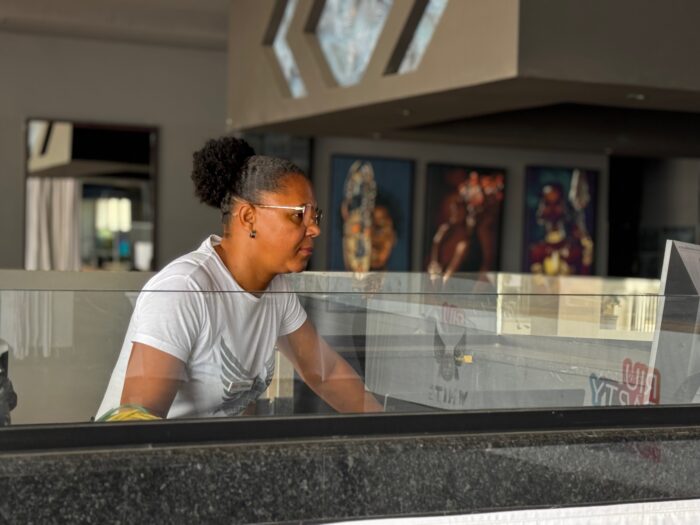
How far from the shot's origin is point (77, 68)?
920cm

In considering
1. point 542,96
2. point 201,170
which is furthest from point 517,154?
point 201,170

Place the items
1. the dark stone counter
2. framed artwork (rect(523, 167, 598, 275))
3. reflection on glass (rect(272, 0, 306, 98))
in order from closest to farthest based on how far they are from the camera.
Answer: the dark stone counter < reflection on glass (rect(272, 0, 306, 98)) < framed artwork (rect(523, 167, 598, 275))

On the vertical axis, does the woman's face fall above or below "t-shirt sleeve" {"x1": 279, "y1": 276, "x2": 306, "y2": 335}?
above

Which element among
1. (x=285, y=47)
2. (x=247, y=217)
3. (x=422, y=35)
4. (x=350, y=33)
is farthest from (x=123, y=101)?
(x=247, y=217)

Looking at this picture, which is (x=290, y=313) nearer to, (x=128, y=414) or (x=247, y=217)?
(x=128, y=414)

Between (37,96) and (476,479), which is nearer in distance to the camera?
(476,479)

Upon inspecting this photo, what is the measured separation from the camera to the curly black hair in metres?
2.28

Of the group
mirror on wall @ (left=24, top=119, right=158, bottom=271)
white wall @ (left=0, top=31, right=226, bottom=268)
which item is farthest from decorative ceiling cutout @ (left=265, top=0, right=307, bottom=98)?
mirror on wall @ (left=24, top=119, right=158, bottom=271)

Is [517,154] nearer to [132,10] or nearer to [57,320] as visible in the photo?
[132,10]

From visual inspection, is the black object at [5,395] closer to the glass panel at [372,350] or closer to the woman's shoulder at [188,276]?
the glass panel at [372,350]

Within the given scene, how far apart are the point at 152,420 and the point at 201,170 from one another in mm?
850

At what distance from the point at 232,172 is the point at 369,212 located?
798 centimetres

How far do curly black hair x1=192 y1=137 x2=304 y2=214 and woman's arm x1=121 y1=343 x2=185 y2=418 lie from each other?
573 mm

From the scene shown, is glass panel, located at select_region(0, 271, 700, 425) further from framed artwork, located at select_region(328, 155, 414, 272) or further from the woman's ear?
framed artwork, located at select_region(328, 155, 414, 272)
